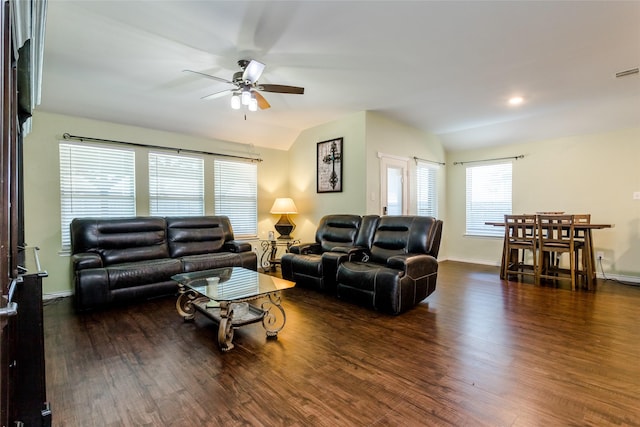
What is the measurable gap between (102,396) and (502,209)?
6.49 metres

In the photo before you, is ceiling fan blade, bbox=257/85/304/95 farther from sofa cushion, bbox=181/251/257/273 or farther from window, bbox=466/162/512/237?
window, bbox=466/162/512/237

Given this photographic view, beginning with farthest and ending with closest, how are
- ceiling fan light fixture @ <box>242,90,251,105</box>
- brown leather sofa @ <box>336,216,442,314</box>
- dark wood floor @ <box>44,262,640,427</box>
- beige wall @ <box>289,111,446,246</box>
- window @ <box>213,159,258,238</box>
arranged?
window @ <box>213,159,258,238</box>, beige wall @ <box>289,111,446,246</box>, brown leather sofa @ <box>336,216,442,314</box>, ceiling fan light fixture @ <box>242,90,251,105</box>, dark wood floor @ <box>44,262,640,427</box>

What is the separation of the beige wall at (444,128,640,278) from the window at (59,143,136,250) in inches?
248

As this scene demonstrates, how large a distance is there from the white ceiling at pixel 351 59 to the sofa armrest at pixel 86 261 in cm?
190

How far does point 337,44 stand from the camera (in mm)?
→ 2816

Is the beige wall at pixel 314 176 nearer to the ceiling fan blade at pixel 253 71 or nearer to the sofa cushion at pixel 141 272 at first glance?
the ceiling fan blade at pixel 253 71

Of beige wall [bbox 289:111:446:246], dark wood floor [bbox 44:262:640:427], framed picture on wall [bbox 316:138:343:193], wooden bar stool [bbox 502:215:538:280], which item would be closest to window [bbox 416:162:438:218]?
beige wall [bbox 289:111:446:246]

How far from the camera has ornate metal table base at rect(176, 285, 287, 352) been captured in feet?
7.98

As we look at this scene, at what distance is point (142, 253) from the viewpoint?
4094 mm

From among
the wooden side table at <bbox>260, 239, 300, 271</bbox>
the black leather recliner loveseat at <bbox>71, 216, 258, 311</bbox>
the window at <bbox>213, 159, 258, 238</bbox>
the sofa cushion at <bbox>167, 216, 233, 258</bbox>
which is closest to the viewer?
the black leather recliner loveseat at <bbox>71, 216, 258, 311</bbox>

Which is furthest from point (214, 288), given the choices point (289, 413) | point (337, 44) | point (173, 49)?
point (337, 44)

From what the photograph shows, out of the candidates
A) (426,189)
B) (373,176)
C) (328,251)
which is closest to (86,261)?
(328,251)

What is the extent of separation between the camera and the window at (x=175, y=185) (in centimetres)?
471

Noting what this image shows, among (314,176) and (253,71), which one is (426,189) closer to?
(314,176)
